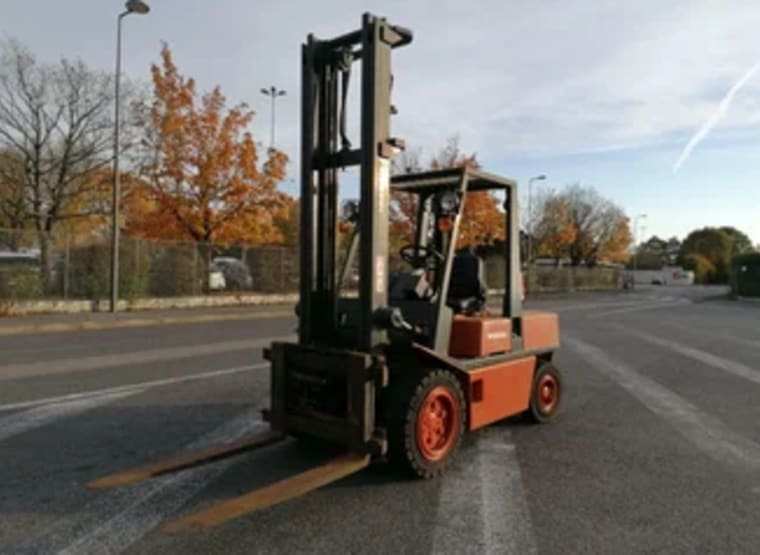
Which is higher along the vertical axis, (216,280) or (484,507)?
(216,280)

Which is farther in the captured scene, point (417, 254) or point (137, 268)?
point (137, 268)

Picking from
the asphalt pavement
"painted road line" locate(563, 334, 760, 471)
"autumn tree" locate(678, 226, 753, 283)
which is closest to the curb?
the asphalt pavement

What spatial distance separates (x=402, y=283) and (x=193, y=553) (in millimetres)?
3033

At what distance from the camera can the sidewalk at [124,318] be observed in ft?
54.5

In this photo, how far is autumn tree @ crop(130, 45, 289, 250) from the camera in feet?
82.7

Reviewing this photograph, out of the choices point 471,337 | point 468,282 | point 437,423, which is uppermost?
point 468,282

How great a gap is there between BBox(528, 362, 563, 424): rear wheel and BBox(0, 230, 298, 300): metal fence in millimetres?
16951

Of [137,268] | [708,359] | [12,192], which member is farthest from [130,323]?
[708,359]

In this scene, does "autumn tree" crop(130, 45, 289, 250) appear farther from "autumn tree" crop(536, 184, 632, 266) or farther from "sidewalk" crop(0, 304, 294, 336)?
"autumn tree" crop(536, 184, 632, 266)

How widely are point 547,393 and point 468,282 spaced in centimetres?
189

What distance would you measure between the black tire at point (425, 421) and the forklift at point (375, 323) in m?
0.01

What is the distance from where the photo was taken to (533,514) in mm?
4605

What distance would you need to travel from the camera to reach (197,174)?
25.3 meters

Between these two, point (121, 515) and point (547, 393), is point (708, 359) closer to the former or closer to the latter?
point (547, 393)
